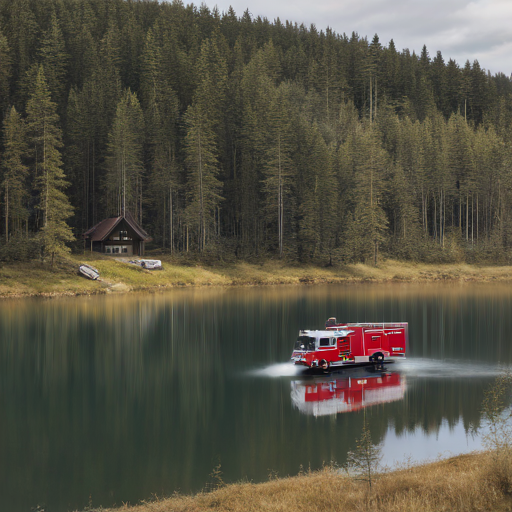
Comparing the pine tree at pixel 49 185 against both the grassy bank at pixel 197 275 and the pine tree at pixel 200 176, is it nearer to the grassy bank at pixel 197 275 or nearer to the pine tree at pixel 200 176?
the grassy bank at pixel 197 275

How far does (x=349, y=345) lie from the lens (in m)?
30.0

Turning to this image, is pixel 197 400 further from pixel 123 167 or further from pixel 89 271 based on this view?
pixel 123 167

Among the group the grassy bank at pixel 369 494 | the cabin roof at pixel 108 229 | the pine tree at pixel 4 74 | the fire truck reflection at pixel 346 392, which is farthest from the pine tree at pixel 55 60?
the grassy bank at pixel 369 494

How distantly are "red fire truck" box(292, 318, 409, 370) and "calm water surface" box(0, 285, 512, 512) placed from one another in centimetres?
82

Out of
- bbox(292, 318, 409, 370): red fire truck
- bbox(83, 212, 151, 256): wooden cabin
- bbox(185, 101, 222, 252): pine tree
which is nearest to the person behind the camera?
bbox(292, 318, 409, 370): red fire truck

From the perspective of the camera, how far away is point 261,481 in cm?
1489

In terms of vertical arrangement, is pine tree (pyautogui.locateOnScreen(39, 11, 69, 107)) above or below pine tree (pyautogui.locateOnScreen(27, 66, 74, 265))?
above

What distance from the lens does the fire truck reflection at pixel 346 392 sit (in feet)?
74.0

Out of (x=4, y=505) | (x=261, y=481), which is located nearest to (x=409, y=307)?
(x=261, y=481)

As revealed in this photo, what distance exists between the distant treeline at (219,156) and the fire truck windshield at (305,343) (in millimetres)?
46872

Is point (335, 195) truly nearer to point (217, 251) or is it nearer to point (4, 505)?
point (217, 251)

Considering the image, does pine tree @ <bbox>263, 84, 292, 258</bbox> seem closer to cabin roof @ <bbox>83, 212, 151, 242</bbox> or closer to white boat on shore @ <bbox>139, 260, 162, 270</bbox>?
cabin roof @ <bbox>83, 212, 151, 242</bbox>

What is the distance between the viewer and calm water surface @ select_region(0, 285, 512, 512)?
15672 mm

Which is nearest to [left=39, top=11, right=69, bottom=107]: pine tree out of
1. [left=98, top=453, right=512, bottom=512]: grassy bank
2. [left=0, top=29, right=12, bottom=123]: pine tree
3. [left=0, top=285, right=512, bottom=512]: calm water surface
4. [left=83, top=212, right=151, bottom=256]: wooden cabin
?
[left=0, top=29, right=12, bottom=123]: pine tree
